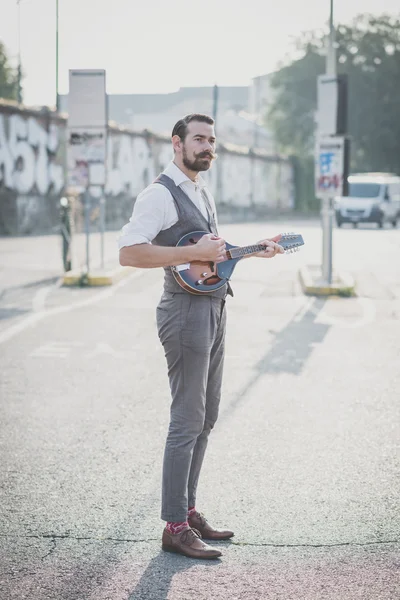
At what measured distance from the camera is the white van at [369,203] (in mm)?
37594

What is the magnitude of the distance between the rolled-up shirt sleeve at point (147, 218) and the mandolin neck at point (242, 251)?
350 millimetres

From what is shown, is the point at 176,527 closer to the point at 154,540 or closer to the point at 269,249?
the point at 154,540

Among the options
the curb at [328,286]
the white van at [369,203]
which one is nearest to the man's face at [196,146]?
the curb at [328,286]

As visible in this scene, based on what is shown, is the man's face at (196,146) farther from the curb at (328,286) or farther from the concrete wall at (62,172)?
the concrete wall at (62,172)

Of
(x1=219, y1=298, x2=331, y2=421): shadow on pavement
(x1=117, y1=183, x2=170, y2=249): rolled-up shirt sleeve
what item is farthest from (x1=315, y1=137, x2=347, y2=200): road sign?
(x1=117, y1=183, x2=170, y2=249): rolled-up shirt sleeve

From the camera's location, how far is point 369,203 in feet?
Answer: 123

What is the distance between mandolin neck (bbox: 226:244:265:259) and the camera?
425 cm

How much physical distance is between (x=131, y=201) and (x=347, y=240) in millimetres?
12713

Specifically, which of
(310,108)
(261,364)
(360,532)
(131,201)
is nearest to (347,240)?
(131,201)

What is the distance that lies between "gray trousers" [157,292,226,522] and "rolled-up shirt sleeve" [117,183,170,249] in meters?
0.31

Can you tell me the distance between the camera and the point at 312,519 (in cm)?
464

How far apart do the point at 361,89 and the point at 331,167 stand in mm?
49184

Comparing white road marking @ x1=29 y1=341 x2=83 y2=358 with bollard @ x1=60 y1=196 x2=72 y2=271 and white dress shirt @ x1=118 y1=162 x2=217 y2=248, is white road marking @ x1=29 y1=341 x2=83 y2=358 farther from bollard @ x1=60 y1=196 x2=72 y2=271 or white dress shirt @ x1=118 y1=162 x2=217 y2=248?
bollard @ x1=60 y1=196 x2=72 y2=271

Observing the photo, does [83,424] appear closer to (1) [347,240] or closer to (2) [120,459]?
(2) [120,459]
